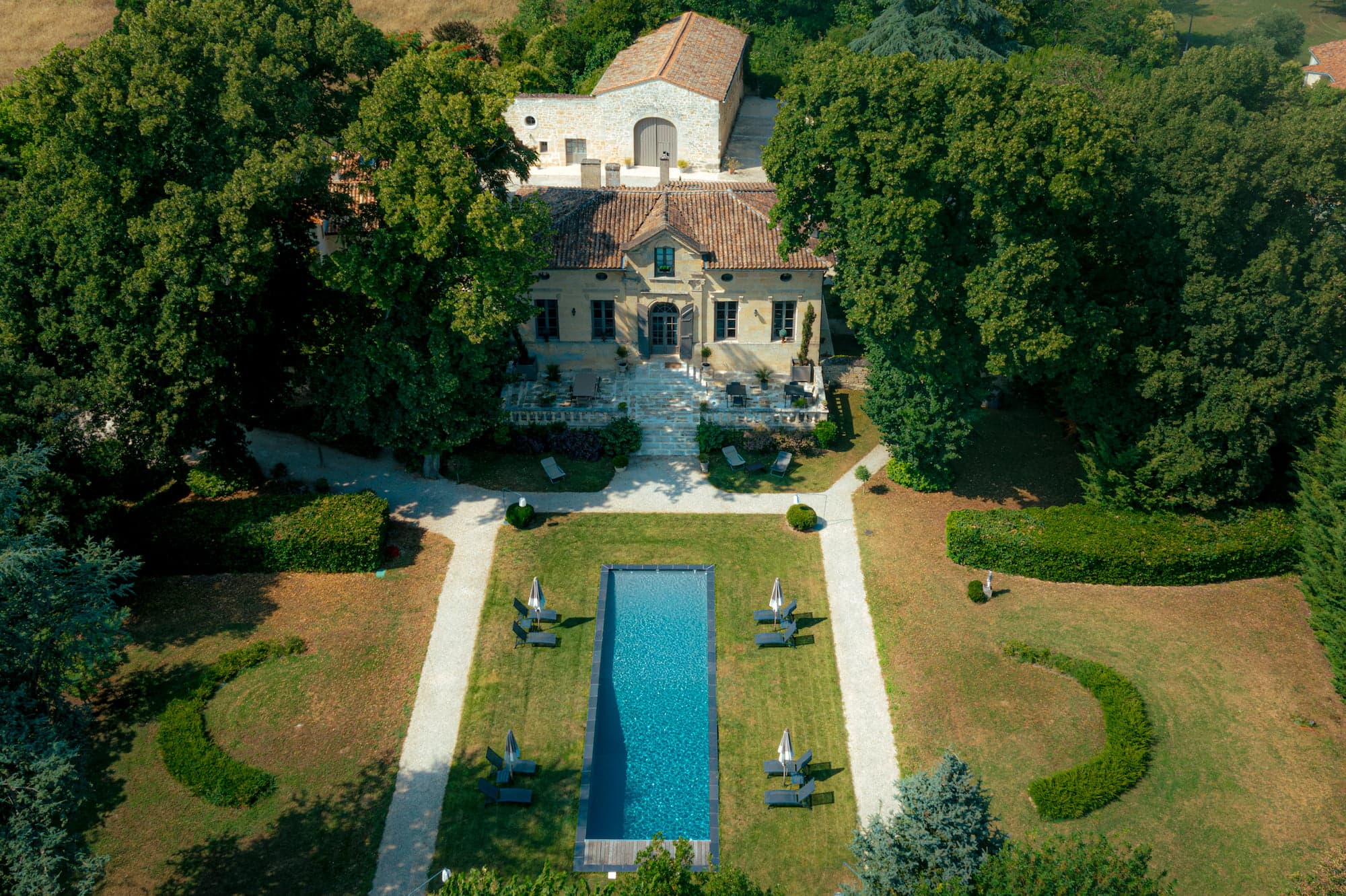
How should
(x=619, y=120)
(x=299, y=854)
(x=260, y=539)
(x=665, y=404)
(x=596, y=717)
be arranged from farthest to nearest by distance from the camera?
(x=619, y=120) → (x=665, y=404) → (x=260, y=539) → (x=596, y=717) → (x=299, y=854)

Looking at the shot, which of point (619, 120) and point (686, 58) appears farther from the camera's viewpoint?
point (686, 58)

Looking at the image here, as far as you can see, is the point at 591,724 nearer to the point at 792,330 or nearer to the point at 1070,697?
the point at 1070,697

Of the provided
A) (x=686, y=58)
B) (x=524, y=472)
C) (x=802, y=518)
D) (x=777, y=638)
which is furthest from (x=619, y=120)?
(x=777, y=638)

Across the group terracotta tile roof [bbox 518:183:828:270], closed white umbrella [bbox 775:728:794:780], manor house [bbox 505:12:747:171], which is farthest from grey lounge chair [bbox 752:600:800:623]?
manor house [bbox 505:12:747:171]

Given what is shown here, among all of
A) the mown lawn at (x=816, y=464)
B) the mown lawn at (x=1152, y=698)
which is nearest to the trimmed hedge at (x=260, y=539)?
the mown lawn at (x=816, y=464)

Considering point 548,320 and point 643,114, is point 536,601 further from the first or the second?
point 643,114

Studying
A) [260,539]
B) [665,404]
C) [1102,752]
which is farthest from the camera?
[665,404]

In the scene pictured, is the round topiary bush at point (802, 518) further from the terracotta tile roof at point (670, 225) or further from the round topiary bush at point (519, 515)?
the terracotta tile roof at point (670, 225)

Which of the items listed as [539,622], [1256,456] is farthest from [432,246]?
[1256,456]
